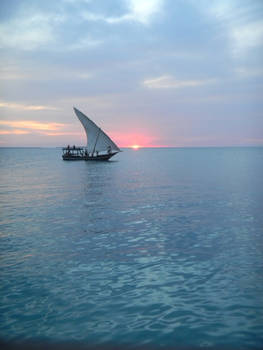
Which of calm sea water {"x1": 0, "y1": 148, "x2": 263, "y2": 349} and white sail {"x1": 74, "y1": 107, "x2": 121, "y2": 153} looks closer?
calm sea water {"x1": 0, "y1": 148, "x2": 263, "y2": 349}

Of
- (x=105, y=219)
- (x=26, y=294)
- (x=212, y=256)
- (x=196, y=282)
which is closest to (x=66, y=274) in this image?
(x=26, y=294)

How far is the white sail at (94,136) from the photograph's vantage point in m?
75.2

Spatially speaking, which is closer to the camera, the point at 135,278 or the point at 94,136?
the point at 135,278

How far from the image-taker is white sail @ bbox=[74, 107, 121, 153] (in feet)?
247

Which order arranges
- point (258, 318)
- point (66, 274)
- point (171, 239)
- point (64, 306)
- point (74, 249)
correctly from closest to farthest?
point (258, 318), point (64, 306), point (66, 274), point (74, 249), point (171, 239)

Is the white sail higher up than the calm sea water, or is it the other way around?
the white sail

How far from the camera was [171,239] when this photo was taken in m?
14.3

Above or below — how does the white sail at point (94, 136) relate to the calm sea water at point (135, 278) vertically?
above

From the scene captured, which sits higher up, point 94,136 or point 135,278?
point 94,136

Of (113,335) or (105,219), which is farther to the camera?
(105,219)

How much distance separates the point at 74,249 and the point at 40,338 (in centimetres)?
635

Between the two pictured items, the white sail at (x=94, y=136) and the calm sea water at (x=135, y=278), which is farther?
the white sail at (x=94, y=136)

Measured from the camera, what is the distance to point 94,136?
254 ft

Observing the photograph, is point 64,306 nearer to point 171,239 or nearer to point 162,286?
point 162,286
